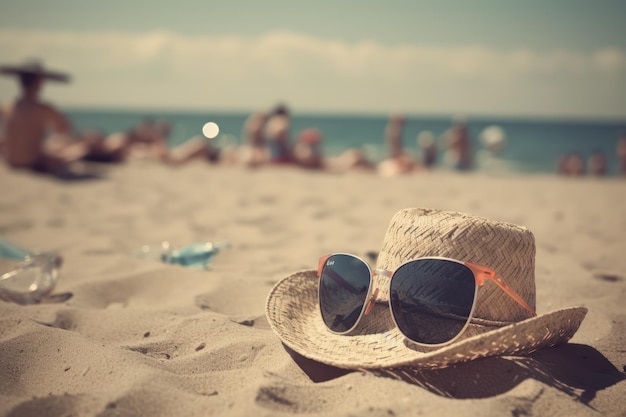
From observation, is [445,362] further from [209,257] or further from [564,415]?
[209,257]

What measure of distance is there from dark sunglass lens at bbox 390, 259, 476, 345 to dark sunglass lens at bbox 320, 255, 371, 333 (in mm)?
138

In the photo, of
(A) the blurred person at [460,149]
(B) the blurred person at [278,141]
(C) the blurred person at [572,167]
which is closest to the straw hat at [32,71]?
(B) the blurred person at [278,141]

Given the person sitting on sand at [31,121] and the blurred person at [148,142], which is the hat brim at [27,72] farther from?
the blurred person at [148,142]

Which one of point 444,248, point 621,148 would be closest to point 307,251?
point 444,248

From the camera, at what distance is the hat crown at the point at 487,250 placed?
160 cm

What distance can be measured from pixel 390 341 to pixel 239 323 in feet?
2.39

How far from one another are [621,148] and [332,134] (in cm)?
3219

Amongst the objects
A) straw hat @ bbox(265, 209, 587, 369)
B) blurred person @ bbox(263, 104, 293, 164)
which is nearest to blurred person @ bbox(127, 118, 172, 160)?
blurred person @ bbox(263, 104, 293, 164)

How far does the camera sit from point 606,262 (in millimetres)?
2996

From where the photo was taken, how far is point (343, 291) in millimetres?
1775

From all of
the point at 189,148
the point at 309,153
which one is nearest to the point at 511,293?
the point at 309,153

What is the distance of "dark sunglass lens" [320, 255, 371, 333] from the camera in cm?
Result: 172

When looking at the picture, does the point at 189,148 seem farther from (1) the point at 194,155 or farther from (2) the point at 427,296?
(2) the point at 427,296

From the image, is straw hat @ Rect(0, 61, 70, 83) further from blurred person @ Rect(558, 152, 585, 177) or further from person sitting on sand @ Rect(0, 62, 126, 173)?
blurred person @ Rect(558, 152, 585, 177)
